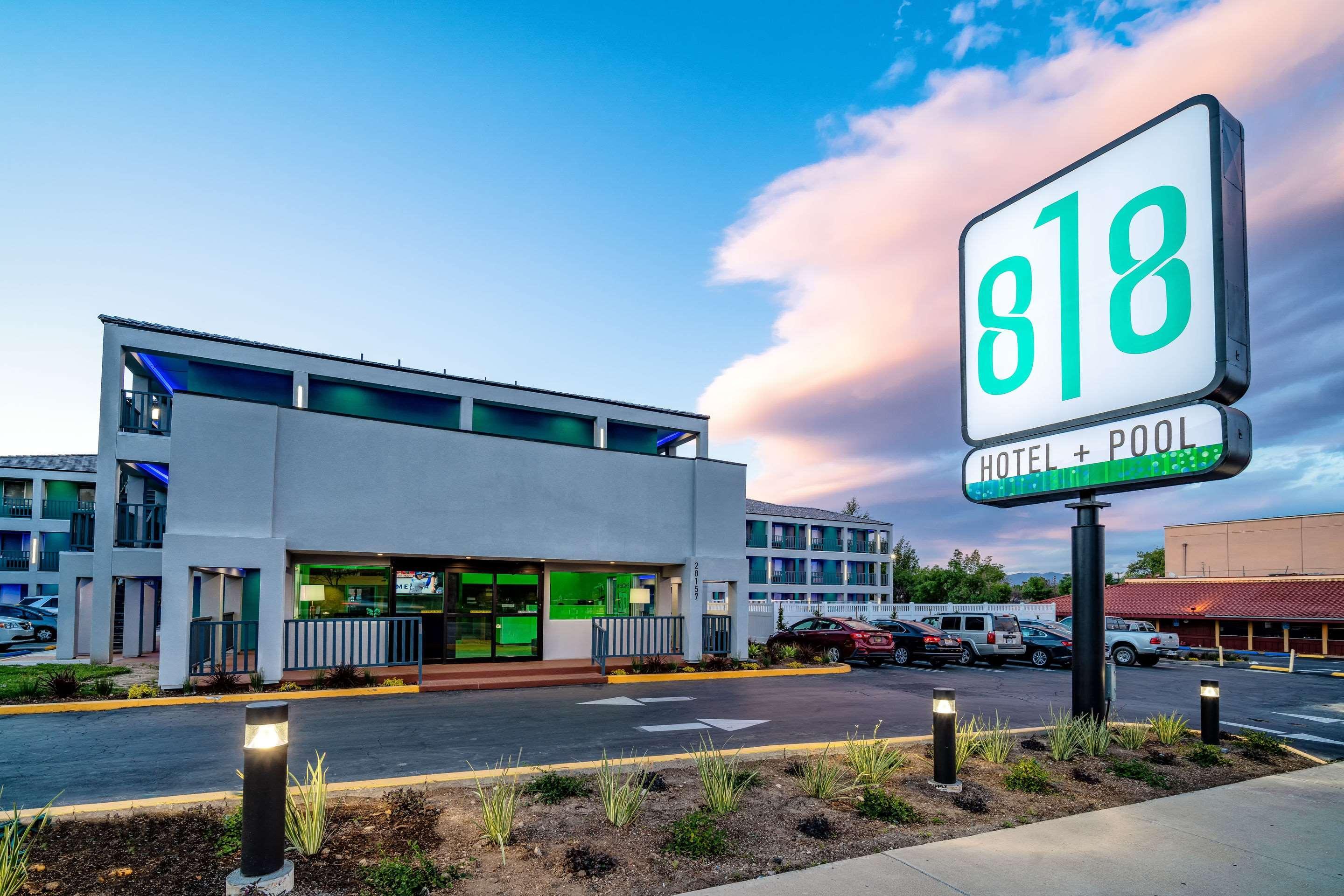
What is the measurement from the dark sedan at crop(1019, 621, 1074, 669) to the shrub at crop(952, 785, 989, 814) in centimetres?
1954

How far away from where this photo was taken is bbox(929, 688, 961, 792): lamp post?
6.95 m

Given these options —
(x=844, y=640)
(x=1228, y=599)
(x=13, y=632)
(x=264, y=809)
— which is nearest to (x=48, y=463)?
(x=13, y=632)

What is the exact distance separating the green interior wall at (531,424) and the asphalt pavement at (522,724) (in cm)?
949

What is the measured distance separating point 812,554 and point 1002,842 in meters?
55.8

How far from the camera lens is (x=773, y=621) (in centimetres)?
2584

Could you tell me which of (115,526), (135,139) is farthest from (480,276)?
(115,526)

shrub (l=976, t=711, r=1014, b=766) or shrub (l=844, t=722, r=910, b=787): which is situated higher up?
shrub (l=844, t=722, r=910, b=787)

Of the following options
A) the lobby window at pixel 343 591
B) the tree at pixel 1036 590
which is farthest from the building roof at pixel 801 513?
the lobby window at pixel 343 591

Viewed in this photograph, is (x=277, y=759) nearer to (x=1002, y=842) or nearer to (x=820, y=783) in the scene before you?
(x=820, y=783)

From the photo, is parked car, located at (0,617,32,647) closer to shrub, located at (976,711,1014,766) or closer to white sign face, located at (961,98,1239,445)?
shrub, located at (976,711,1014,766)

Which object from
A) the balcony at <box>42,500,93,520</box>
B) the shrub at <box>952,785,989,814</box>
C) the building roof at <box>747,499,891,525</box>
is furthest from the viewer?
the building roof at <box>747,499,891,525</box>

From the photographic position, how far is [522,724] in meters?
10.6

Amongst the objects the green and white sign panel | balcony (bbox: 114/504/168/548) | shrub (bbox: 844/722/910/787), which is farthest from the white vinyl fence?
shrub (bbox: 844/722/910/787)

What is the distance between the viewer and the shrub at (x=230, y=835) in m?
4.86
